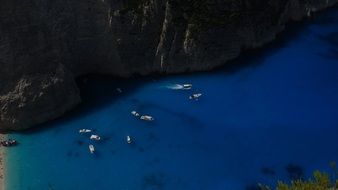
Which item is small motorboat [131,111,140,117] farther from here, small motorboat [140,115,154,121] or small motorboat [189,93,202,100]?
small motorboat [189,93,202,100]

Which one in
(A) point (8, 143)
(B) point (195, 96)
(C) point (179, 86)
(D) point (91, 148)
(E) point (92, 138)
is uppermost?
(C) point (179, 86)

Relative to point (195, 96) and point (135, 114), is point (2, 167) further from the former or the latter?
point (195, 96)

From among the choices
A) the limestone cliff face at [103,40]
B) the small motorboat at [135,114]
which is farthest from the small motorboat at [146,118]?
the limestone cliff face at [103,40]

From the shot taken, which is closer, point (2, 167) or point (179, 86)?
point (2, 167)

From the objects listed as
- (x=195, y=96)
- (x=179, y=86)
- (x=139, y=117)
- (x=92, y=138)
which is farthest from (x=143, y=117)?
(x=179, y=86)

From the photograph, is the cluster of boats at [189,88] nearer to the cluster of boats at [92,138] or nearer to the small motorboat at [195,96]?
the small motorboat at [195,96]

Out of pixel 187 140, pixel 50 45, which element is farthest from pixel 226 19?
pixel 50 45
